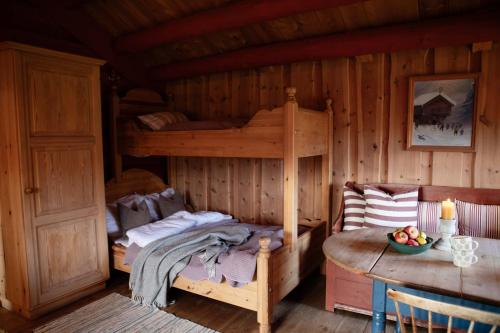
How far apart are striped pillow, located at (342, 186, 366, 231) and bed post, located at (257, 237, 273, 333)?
939 millimetres

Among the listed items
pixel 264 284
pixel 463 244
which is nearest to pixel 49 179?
pixel 264 284

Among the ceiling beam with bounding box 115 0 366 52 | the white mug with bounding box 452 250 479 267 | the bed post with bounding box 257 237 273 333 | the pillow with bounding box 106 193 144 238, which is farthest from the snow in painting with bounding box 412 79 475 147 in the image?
the pillow with bounding box 106 193 144 238

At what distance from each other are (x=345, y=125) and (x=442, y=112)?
82 cm

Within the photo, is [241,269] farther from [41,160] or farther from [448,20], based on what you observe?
[448,20]

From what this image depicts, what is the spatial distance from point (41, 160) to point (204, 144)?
4.17ft

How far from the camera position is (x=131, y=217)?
11.0 feet

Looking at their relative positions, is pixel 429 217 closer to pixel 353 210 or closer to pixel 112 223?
pixel 353 210

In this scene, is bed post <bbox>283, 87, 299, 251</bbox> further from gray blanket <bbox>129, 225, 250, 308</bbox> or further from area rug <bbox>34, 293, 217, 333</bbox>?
area rug <bbox>34, 293, 217, 333</bbox>

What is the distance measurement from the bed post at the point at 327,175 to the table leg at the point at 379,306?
1661 millimetres

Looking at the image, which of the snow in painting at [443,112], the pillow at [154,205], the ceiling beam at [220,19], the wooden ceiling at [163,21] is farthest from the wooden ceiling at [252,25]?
the pillow at [154,205]

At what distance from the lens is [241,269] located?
251cm

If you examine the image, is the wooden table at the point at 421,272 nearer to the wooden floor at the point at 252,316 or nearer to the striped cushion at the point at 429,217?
the striped cushion at the point at 429,217

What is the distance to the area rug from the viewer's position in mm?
2549

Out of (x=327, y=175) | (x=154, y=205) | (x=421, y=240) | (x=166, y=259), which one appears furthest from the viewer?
(x=154, y=205)
